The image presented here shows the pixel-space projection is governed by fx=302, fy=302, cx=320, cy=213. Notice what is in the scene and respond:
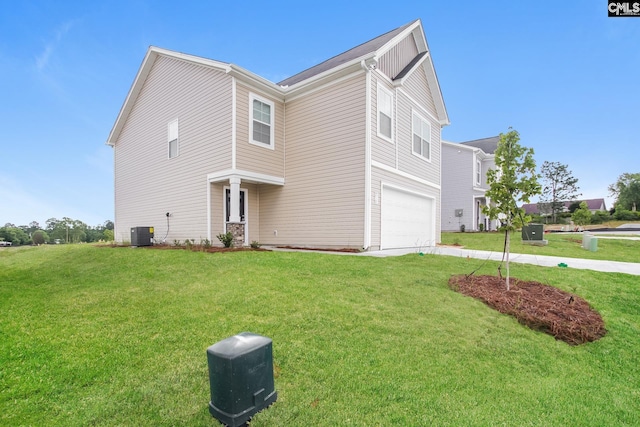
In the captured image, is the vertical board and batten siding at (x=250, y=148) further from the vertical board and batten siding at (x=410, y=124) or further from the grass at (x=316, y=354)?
the grass at (x=316, y=354)

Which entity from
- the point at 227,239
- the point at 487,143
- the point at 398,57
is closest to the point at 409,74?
the point at 398,57

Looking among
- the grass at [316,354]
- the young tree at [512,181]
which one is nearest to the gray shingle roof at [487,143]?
the young tree at [512,181]

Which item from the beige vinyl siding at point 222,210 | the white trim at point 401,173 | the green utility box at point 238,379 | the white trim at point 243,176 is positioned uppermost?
the white trim at point 401,173

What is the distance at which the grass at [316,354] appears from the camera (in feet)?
7.57

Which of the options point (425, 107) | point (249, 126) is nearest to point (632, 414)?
point (249, 126)

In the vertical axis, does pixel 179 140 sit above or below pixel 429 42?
below

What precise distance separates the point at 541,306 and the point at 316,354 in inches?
150

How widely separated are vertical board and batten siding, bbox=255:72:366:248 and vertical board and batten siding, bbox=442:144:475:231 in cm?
1614

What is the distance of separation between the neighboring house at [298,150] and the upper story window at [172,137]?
0.07 m

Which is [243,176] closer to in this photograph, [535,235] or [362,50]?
[362,50]

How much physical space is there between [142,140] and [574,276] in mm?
16649

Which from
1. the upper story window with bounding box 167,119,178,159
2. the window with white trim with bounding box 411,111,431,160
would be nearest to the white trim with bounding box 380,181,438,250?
the window with white trim with bounding box 411,111,431,160

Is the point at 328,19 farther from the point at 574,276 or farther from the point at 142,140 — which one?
the point at 574,276

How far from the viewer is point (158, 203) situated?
13.1 m
